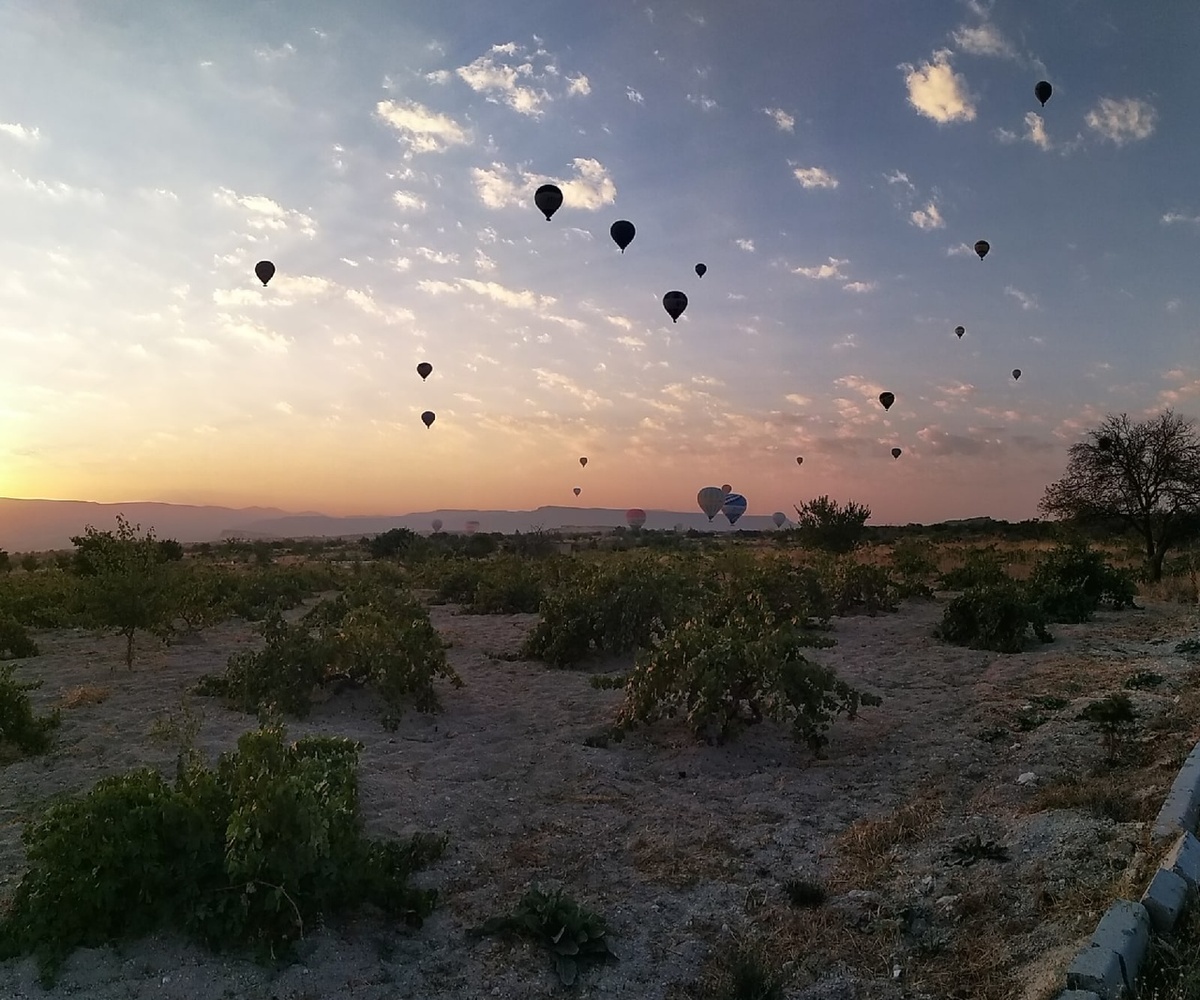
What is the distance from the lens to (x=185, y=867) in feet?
13.9

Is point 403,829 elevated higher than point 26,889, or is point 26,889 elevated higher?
point 26,889

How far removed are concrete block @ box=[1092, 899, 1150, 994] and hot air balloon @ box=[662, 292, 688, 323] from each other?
895 inches

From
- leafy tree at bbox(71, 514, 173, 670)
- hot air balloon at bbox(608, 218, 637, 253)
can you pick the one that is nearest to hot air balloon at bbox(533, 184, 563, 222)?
hot air balloon at bbox(608, 218, 637, 253)

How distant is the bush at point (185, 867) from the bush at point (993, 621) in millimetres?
10894

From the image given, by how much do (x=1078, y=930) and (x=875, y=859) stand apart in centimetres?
159

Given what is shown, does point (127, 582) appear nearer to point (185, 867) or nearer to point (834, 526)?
point (185, 867)

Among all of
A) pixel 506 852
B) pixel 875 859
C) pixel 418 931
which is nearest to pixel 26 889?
pixel 418 931

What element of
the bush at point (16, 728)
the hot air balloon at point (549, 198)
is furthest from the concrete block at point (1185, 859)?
the hot air balloon at point (549, 198)

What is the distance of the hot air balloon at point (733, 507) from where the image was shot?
5629 centimetres

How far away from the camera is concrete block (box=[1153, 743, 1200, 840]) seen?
15.4 feet

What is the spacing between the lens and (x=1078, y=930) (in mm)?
4023

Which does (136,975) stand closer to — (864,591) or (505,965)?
(505,965)

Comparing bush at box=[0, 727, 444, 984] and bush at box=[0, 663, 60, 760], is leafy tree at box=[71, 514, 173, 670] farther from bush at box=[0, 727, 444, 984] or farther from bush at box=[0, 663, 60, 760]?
bush at box=[0, 727, 444, 984]

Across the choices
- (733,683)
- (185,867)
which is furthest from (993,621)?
(185,867)
